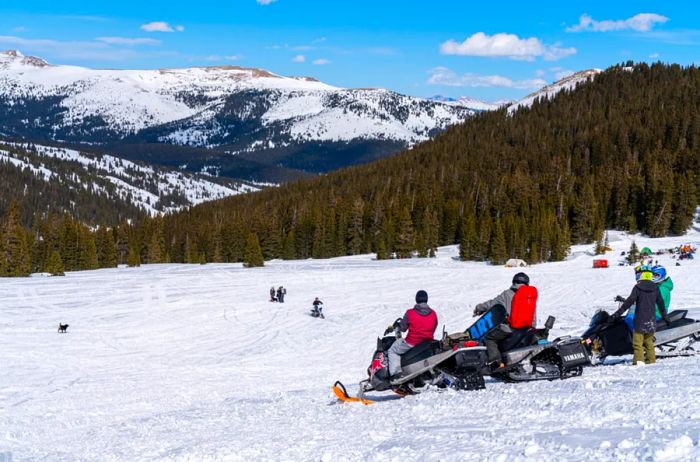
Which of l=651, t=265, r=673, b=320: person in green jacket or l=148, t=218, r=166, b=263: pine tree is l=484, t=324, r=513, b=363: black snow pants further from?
l=148, t=218, r=166, b=263: pine tree

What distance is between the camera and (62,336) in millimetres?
27453

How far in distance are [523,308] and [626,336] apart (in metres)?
2.91

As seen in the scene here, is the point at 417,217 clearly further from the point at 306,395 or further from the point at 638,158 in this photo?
the point at 306,395

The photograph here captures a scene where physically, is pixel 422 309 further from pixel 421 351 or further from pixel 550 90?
pixel 550 90

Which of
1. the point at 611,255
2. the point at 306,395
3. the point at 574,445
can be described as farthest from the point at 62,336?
the point at 611,255

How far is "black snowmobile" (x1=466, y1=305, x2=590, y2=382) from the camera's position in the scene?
10.2 m

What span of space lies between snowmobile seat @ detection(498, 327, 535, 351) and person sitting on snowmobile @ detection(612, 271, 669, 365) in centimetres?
199

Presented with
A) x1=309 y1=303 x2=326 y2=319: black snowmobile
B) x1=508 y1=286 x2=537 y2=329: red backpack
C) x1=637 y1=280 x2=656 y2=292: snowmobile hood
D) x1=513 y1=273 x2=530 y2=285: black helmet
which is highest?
x1=513 y1=273 x2=530 y2=285: black helmet

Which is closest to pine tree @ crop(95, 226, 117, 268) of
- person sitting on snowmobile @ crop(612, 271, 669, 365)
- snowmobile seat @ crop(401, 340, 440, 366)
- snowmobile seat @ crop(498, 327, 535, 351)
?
snowmobile seat @ crop(401, 340, 440, 366)

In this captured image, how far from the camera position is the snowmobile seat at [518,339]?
10203mm

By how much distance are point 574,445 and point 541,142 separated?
129m

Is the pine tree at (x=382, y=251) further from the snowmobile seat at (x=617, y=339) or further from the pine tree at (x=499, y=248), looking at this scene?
the snowmobile seat at (x=617, y=339)

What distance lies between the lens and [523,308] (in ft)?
33.2

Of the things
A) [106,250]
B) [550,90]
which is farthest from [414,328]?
[550,90]
